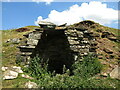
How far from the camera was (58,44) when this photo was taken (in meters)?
12.4

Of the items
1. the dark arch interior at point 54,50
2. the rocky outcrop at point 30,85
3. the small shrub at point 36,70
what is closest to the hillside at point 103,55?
the rocky outcrop at point 30,85

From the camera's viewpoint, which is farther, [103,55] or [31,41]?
[103,55]

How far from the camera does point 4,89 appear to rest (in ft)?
21.9

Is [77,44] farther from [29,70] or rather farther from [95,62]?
[29,70]

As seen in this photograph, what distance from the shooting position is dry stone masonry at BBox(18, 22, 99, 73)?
966 cm

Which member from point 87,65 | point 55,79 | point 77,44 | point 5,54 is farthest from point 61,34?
point 55,79

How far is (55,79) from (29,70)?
214 centimetres

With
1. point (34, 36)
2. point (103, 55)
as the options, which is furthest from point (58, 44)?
point (103, 55)

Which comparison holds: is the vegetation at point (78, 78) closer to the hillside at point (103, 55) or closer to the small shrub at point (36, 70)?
the small shrub at point (36, 70)

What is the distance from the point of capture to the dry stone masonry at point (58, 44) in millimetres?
9656

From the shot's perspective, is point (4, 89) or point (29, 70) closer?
point (4, 89)

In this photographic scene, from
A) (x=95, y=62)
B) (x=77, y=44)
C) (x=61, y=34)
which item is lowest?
(x=95, y=62)

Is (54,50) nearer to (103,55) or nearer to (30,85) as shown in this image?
(103,55)

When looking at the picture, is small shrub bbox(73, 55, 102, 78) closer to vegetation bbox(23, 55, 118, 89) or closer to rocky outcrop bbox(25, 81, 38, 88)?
vegetation bbox(23, 55, 118, 89)
